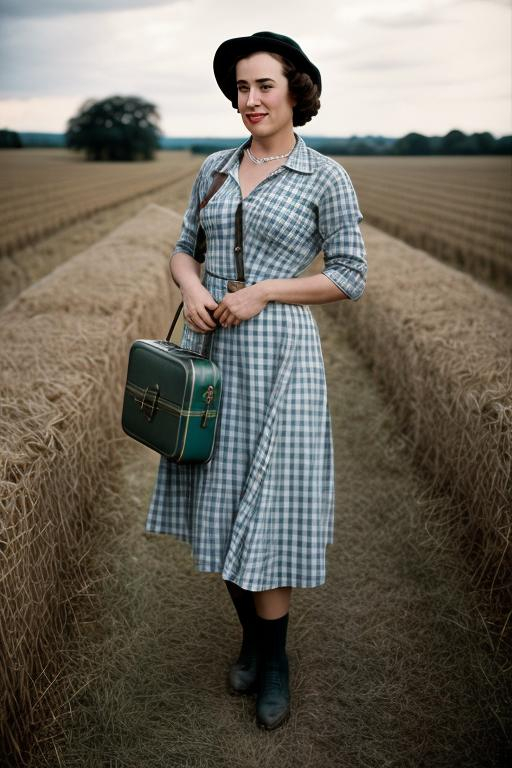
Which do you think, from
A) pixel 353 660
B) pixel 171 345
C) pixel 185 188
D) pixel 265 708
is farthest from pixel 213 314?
pixel 185 188

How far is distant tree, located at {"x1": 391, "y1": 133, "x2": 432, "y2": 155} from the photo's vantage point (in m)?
9.64

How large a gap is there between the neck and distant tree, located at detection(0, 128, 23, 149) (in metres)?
5.58

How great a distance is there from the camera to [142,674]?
2072 millimetres

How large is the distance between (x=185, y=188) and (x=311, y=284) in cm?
2385

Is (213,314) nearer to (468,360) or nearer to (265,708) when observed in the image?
(265,708)

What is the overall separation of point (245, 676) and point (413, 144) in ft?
31.2

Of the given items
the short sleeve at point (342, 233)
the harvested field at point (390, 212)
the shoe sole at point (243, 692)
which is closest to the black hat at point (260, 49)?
the short sleeve at point (342, 233)

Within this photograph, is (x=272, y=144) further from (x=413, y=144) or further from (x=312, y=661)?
(x=413, y=144)

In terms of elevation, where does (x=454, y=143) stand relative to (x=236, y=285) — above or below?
above

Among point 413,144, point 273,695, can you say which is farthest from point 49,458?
point 413,144

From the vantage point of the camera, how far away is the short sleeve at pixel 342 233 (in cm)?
155

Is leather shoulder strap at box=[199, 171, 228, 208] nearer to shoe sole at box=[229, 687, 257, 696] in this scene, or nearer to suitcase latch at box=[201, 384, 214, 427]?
suitcase latch at box=[201, 384, 214, 427]

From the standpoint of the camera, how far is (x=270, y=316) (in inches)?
64.4

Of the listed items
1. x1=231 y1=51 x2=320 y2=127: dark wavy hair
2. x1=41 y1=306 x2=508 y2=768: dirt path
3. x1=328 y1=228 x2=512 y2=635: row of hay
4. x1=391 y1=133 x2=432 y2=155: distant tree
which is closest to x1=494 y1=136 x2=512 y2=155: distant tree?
x1=328 y1=228 x2=512 y2=635: row of hay
